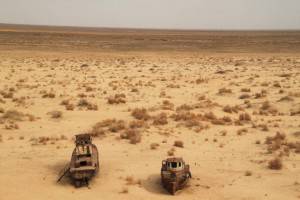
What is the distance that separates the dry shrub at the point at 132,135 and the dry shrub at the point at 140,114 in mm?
2706

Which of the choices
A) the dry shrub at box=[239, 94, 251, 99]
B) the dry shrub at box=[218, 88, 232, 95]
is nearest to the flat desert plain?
the dry shrub at box=[239, 94, 251, 99]

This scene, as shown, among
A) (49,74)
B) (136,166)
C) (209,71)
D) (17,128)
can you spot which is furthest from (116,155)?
(209,71)

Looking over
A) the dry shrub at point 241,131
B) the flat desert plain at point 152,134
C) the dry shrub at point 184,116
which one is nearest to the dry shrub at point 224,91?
the flat desert plain at point 152,134

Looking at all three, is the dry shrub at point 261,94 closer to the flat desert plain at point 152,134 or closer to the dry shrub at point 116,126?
the flat desert plain at point 152,134

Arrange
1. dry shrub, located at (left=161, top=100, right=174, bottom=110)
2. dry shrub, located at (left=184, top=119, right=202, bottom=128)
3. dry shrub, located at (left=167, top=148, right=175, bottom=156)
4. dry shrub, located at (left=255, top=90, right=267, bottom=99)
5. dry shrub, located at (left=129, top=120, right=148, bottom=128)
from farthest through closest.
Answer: dry shrub, located at (left=255, top=90, right=267, bottom=99)
dry shrub, located at (left=161, top=100, right=174, bottom=110)
dry shrub, located at (left=184, top=119, right=202, bottom=128)
dry shrub, located at (left=129, top=120, right=148, bottom=128)
dry shrub, located at (left=167, top=148, right=175, bottom=156)

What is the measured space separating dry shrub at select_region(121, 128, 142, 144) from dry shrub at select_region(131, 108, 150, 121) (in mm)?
2706

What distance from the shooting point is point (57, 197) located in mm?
13156

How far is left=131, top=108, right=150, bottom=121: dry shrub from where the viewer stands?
2323 cm

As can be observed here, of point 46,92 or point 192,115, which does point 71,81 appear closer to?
point 46,92

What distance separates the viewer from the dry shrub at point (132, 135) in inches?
746

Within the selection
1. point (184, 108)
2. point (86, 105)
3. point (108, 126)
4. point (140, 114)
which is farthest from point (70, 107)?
point (184, 108)

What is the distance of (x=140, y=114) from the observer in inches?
925

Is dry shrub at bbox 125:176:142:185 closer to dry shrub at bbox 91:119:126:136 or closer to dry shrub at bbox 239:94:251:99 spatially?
dry shrub at bbox 91:119:126:136

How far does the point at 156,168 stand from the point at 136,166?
77 centimetres
